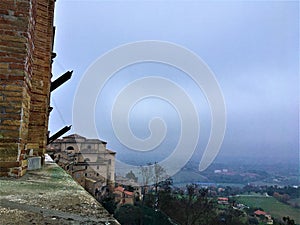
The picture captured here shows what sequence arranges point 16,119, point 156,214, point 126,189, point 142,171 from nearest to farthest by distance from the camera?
point 16,119
point 156,214
point 142,171
point 126,189

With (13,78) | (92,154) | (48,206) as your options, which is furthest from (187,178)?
(48,206)

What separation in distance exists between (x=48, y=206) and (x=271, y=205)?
19.3 m

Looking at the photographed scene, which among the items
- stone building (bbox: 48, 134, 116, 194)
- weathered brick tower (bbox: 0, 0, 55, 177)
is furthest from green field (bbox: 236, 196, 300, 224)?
weathered brick tower (bbox: 0, 0, 55, 177)

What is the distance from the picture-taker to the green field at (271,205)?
1533 cm

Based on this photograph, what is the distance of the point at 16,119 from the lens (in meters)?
2.43

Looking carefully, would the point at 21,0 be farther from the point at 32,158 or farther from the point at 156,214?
the point at 156,214

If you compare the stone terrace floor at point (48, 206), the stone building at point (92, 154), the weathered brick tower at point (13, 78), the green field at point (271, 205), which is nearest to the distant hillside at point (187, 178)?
the green field at point (271, 205)

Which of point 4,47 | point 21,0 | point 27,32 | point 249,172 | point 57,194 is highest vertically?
point 21,0

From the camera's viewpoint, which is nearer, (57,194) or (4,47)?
(57,194)

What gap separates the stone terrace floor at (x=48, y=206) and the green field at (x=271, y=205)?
1566cm

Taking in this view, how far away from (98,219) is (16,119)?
165cm

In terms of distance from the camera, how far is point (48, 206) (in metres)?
1.44

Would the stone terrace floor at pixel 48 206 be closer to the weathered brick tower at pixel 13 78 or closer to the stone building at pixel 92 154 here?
the weathered brick tower at pixel 13 78

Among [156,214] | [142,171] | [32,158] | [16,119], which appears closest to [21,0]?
[16,119]
